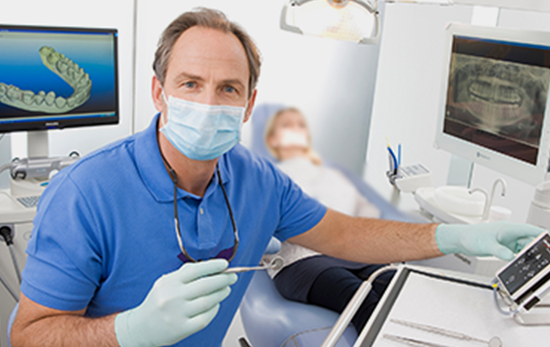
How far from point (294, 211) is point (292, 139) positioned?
2060 millimetres

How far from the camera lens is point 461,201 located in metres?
1.74

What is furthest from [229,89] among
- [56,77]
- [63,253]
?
[56,77]

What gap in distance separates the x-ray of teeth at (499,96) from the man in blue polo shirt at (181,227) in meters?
0.55

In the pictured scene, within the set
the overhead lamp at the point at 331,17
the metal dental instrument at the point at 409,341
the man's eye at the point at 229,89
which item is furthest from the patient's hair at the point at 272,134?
the metal dental instrument at the point at 409,341

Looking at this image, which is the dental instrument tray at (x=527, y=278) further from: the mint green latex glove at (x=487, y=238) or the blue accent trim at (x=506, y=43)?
the blue accent trim at (x=506, y=43)

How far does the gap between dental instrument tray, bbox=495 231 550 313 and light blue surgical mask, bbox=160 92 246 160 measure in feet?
2.25

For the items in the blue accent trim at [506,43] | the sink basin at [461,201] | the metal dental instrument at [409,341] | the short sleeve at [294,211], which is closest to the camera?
the metal dental instrument at [409,341]

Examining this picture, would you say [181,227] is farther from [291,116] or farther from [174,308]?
[291,116]

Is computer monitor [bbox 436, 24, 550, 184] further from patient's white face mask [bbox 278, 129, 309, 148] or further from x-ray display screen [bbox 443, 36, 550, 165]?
patient's white face mask [bbox 278, 129, 309, 148]

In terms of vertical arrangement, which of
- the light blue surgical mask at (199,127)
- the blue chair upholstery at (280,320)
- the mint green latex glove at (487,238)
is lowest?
the blue chair upholstery at (280,320)

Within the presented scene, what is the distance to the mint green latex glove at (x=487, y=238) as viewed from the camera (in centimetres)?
123

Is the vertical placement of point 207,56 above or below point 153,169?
above

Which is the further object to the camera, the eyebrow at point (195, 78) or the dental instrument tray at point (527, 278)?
the eyebrow at point (195, 78)

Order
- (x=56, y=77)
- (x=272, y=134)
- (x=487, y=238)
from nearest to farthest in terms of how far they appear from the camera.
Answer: (x=487, y=238), (x=56, y=77), (x=272, y=134)
